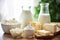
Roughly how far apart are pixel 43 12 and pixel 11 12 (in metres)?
1.15

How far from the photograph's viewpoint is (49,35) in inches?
55.2

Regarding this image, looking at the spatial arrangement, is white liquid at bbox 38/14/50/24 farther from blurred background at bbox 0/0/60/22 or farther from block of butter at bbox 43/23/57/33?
blurred background at bbox 0/0/60/22

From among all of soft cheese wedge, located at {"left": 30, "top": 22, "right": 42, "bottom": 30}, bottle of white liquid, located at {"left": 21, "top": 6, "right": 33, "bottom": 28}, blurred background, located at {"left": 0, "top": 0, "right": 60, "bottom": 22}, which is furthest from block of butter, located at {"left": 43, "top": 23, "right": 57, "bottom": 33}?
blurred background, located at {"left": 0, "top": 0, "right": 60, "bottom": 22}

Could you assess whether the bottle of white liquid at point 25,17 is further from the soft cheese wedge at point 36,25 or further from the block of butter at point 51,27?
the block of butter at point 51,27

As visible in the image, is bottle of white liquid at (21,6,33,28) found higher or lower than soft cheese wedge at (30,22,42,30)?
higher

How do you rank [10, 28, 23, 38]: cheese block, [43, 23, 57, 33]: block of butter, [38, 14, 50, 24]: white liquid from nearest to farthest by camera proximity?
1. [10, 28, 23, 38]: cheese block
2. [43, 23, 57, 33]: block of butter
3. [38, 14, 50, 24]: white liquid

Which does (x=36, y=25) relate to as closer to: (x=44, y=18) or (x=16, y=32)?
(x=44, y=18)

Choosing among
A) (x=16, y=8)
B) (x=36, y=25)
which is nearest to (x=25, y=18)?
(x=36, y=25)

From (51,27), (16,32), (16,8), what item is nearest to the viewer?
(16,32)

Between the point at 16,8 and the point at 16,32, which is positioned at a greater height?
the point at 16,8

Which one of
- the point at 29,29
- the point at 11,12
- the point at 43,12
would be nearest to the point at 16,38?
the point at 29,29

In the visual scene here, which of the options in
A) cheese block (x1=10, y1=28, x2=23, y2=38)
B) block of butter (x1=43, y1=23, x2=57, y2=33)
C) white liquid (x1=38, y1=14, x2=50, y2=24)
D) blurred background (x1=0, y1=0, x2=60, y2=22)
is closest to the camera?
cheese block (x1=10, y1=28, x2=23, y2=38)

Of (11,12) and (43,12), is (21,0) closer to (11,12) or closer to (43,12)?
(11,12)

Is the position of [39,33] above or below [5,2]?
below
